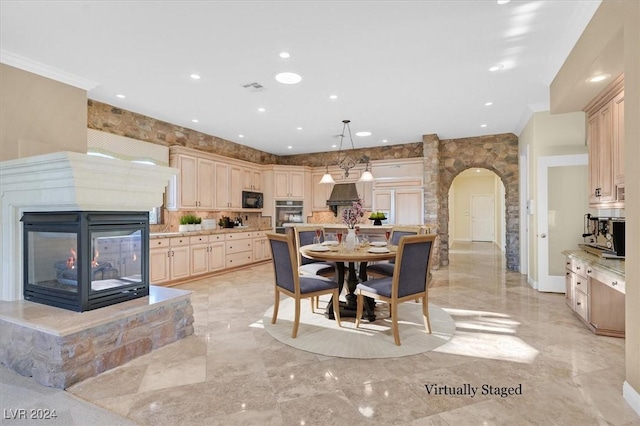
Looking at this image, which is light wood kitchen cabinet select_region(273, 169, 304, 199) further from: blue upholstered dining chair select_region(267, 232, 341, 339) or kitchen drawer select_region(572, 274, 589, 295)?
kitchen drawer select_region(572, 274, 589, 295)

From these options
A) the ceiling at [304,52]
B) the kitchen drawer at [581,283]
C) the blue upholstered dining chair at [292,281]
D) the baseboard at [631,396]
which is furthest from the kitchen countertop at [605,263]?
the blue upholstered dining chair at [292,281]

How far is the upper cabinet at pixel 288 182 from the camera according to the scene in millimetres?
7711

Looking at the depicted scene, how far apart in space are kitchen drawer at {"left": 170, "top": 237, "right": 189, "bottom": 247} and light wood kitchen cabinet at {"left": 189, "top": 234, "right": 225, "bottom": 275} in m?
0.08

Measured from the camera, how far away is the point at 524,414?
1.86 m

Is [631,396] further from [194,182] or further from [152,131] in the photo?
[152,131]

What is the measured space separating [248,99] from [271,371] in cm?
350

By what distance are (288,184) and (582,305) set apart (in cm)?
591

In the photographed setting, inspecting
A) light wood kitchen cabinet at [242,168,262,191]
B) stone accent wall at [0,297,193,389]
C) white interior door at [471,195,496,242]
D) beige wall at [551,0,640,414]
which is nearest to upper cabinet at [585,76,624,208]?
beige wall at [551,0,640,414]

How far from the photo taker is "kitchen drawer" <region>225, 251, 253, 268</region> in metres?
6.26

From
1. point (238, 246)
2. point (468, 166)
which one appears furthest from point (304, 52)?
point (468, 166)

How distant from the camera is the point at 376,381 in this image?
2217mm

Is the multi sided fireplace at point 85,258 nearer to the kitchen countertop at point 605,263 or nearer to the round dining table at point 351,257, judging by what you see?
the round dining table at point 351,257

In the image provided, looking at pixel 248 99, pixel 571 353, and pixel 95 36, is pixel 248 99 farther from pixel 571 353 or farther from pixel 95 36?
pixel 571 353

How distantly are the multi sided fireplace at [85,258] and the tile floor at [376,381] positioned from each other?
647mm
